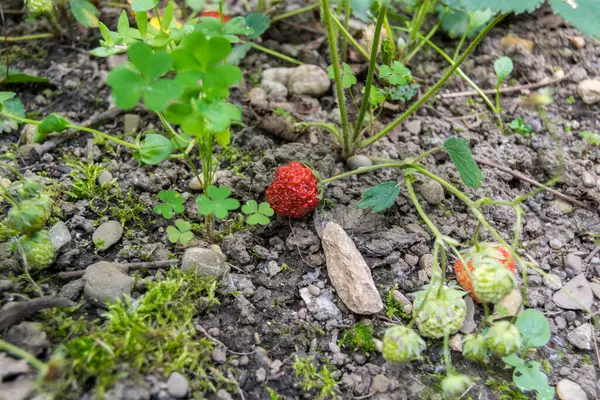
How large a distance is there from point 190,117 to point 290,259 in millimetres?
702

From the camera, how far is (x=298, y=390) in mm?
1601

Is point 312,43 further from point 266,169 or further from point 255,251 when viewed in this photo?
point 255,251

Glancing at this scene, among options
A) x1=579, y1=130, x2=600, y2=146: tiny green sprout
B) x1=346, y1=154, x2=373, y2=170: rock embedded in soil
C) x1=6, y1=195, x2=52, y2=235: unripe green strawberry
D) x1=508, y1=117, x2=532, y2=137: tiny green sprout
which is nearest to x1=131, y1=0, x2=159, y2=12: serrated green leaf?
x1=6, y1=195, x2=52, y2=235: unripe green strawberry

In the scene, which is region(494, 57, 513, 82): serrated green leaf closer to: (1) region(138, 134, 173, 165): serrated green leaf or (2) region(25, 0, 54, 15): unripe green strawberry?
(1) region(138, 134, 173, 165): serrated green leaf

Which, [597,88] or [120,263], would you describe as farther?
[597,88]

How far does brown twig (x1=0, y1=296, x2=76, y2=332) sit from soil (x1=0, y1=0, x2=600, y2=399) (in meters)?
0.09

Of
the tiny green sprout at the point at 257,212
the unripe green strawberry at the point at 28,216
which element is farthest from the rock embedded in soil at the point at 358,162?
the unripe green strawberry at the point at 28,216

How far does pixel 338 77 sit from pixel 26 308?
132 centimetres

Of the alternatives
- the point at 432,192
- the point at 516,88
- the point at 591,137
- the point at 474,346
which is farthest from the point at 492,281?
the point at 516,88

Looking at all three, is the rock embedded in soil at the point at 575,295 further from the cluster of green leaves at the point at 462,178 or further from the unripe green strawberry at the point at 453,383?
the unripe green strawberry at the point at 453,383

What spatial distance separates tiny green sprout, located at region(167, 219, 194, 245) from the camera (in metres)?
1.88

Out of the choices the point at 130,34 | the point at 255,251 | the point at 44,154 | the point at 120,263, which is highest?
the point at 130,34

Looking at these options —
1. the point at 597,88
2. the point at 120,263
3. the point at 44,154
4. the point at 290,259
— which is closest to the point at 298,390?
the point at 290,259

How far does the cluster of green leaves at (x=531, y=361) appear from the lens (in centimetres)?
166
